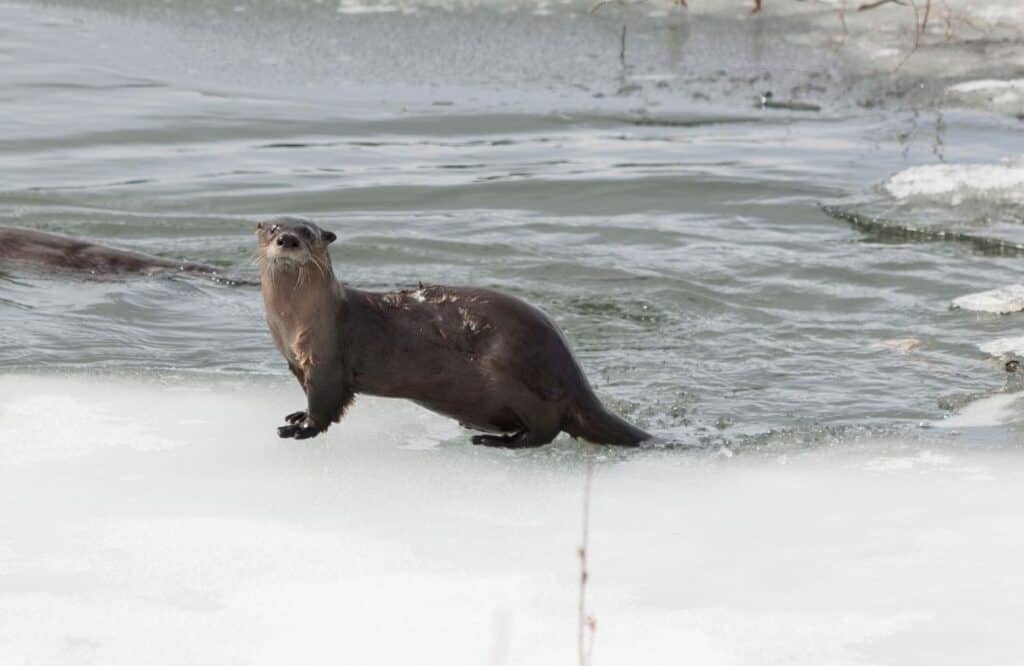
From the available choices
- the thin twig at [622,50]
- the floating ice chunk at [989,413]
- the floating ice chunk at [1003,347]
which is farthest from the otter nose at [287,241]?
the thin twig at [622,50]

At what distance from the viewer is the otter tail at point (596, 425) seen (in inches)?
139

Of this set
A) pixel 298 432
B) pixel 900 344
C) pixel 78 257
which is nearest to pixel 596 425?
pixel 298 432

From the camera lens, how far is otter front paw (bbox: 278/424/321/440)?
138 inches

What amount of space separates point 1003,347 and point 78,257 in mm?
2580

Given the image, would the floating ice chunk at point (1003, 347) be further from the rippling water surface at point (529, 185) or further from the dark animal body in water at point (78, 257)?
the dark animal body in water at point (78, 257)

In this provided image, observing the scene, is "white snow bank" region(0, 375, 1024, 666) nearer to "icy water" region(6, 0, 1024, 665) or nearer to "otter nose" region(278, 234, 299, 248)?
"icy water" region(6, 0, 1024, 665)

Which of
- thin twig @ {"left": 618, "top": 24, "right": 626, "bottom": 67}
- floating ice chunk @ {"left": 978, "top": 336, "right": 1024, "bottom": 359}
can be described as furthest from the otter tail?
thin twig @ {"left": 618, "top": 24, "right": 626, "bottom": 67}

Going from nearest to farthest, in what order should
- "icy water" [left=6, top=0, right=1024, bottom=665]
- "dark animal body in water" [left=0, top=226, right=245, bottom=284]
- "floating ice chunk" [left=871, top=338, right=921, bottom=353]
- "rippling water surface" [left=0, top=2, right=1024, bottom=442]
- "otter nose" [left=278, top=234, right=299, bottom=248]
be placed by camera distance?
"icy water" [left=6, top=0, right=1024, bottom=665]
"otter nose" [left=278, top=234, right=299, bottom=248]
"rippling water surface" [left=0, top=2, right=1024, bottom=442]
"floating ice chunk" [left=871, top=338, right=921, bottom=353]
"dark animal body in water" [left=0, top=226, right=245, bottom=284]

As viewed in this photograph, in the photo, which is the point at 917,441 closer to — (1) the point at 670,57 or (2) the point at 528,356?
(2) the point at 528,356

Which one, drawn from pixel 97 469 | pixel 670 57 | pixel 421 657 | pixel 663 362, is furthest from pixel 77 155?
pixel 421 657

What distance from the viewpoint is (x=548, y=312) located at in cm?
485

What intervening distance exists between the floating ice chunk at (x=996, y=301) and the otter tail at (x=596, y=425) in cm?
168

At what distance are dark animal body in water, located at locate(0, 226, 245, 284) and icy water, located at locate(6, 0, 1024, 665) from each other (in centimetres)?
9

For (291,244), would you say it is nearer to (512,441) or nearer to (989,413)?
(512,441)
